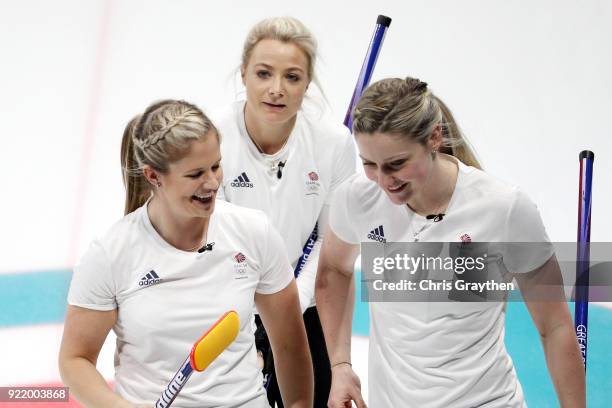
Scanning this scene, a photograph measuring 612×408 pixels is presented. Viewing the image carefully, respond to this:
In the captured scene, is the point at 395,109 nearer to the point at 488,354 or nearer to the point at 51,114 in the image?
the point at 488,354

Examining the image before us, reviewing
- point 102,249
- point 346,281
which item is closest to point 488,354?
point 346,281

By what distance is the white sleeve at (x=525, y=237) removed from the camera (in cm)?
197

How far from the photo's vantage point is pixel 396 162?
6.46 feet

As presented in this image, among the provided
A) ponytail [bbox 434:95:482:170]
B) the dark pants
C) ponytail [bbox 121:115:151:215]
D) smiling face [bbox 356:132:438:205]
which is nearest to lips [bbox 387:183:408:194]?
smiling face [bbox 356:132:438:205]

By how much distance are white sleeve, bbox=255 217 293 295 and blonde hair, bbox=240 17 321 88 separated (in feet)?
2.53

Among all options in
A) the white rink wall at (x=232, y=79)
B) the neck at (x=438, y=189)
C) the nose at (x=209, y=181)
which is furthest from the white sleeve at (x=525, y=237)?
the white rink wall at (x=232, y=79)

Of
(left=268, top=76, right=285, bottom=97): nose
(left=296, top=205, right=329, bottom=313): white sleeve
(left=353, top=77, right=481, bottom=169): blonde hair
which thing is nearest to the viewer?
(left=353, top=77, right=481, bottom=169): blonde hair

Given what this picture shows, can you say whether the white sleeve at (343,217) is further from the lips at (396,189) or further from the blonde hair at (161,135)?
the blonde hair at (161,135)

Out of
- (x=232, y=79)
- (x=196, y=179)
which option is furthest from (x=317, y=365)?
(x=232, y=79)

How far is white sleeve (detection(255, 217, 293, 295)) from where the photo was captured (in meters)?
2.13

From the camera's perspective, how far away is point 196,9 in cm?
596

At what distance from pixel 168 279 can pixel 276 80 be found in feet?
2.80

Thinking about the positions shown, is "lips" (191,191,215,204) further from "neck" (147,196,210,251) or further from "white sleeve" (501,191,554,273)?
"white sleeve" (501,191,554,273)

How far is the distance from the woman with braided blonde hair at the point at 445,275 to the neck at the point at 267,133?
744 millimetres
